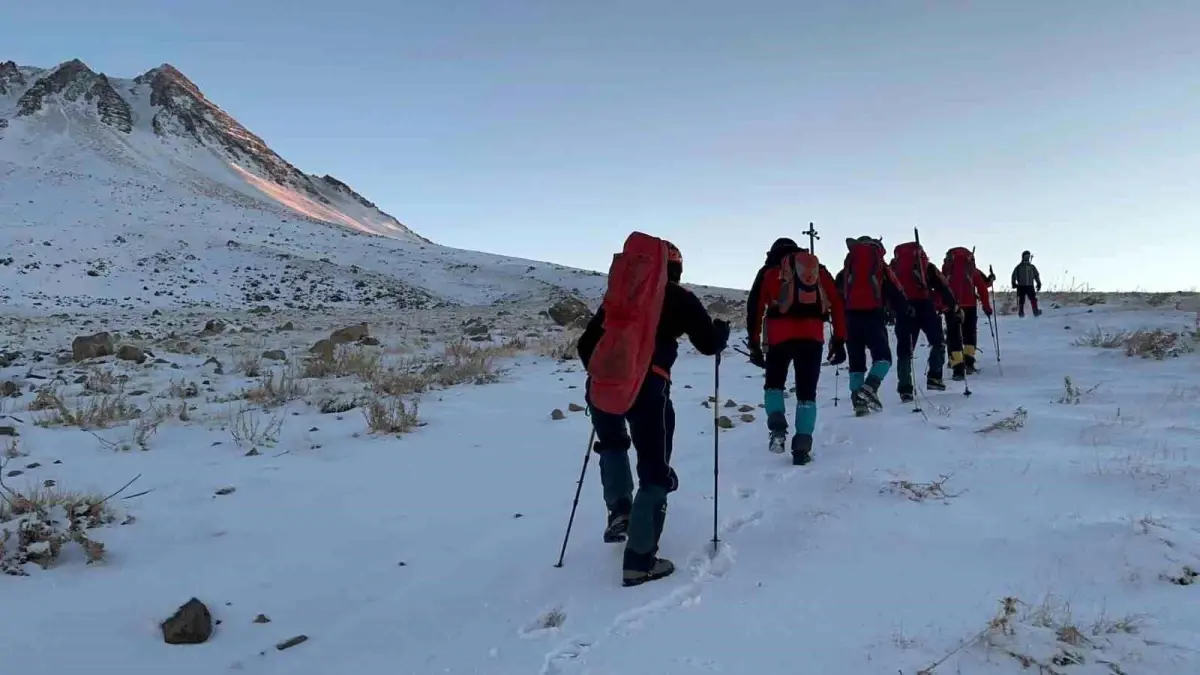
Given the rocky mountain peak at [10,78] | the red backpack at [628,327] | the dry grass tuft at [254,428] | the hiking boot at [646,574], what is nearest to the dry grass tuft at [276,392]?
the dry grass tuft at [254,428]

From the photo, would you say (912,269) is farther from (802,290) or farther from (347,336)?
(347,336)

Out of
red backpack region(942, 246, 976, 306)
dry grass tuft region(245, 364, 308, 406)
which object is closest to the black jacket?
dry grass tuft region(245, 364, 308, 406)

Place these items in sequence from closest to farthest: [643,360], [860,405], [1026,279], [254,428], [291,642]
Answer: [291,642] → [643,360] → [254,428] → [860,405] → [1026,279]

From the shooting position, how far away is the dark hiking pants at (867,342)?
7.96 m

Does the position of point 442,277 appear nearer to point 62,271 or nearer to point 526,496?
point 62,271

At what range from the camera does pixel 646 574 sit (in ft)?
12.8

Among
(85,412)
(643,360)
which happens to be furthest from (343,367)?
(643,360)

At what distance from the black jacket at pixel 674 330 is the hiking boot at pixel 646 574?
108cm

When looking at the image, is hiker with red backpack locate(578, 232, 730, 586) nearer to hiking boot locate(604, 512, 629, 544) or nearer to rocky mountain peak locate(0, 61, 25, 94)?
hiking boot locate(604, 512, 629, 544)

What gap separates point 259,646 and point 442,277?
4304cm

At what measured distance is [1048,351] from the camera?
36.8 ft

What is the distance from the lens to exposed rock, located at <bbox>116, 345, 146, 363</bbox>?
11141 mm

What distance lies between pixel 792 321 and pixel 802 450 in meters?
1.13

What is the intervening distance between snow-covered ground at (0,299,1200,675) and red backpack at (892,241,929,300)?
67.4 inches
